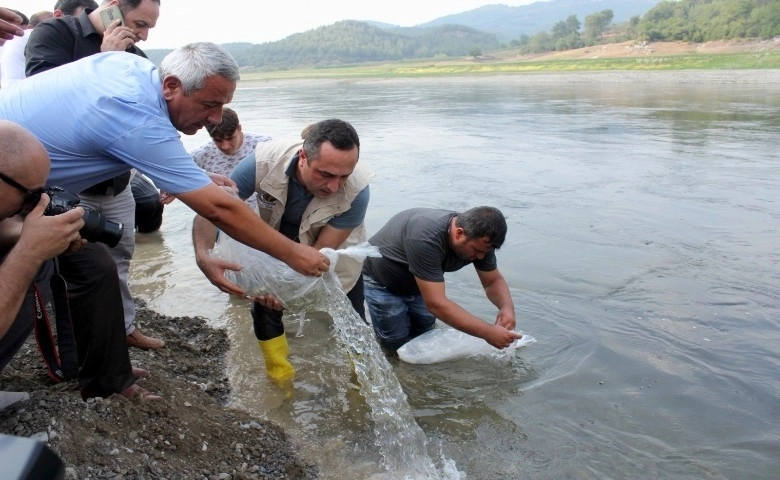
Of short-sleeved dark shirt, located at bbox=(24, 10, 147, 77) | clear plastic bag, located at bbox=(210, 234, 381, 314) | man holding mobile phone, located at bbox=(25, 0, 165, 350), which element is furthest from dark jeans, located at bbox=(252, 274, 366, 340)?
short-sleeved dark shirt, located at bbox=(24, 10, 147, 77)

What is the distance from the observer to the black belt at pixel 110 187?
3428mm

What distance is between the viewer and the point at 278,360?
406 centimetres

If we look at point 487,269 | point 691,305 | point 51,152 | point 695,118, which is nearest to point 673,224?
point 691,305

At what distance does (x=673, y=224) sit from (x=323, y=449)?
5610 millimetres

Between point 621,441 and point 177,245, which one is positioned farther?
point 177,245

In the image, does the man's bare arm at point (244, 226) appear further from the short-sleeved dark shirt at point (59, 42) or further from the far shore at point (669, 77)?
the far shore at point (669, 77)

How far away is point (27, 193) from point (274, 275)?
1.47 metres

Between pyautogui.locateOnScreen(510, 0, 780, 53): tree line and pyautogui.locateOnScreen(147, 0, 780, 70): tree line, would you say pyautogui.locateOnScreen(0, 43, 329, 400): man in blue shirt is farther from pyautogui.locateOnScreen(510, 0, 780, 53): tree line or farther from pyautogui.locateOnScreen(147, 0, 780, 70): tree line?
pyautogui.locateOnScreen(147, 0, 780, 70): tree line

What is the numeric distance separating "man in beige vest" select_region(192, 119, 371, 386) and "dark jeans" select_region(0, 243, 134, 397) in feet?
2.40

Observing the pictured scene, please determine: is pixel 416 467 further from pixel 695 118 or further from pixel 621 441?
pixel 695 118

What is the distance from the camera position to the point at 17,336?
2.64m

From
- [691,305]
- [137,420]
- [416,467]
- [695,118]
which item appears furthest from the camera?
[695,118]

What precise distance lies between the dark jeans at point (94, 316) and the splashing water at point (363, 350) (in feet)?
2.90

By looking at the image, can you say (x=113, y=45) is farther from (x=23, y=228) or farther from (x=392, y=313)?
(x=392, y=313)
